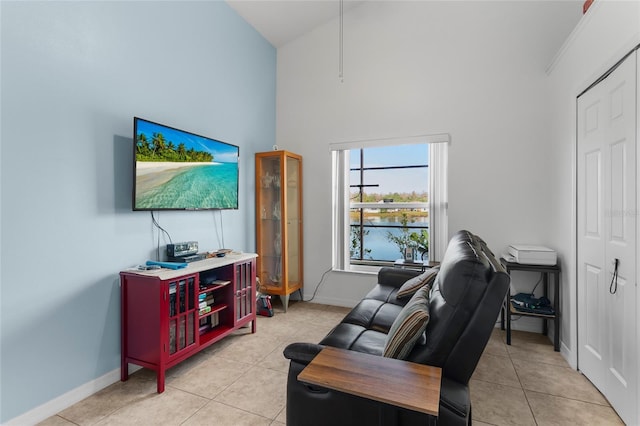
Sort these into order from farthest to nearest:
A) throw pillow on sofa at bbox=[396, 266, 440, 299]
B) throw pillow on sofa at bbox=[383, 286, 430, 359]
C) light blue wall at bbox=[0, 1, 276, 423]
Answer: throw pillow on sofa at bbox=[396, 266, 440, 299] → light blue wall at bbox=[0, 1, 276, 423] → throw pillow on sofa at bbox=[383, 286, 430, 359]

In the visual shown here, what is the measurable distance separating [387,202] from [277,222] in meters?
1.39

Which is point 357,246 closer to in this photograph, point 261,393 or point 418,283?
point 418,283

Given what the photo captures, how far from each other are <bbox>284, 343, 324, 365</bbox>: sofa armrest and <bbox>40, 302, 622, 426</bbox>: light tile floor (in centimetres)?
63

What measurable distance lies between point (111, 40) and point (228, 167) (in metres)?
1.33

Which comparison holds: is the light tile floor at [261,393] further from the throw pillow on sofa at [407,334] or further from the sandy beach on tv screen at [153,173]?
the sandy beach on tv screen at [153,173]

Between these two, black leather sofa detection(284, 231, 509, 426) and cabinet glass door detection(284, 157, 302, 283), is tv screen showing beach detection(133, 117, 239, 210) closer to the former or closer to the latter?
cabinet glass door detection(284, 157, 302, 283)

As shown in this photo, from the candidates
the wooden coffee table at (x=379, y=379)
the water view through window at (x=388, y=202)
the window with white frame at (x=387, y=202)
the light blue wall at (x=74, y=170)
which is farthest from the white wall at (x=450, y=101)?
the wooden coffee table at (x=379, y=379)

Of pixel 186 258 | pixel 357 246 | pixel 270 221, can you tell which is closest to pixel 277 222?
pixel 270 221

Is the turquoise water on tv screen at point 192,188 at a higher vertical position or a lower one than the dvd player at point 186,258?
higher

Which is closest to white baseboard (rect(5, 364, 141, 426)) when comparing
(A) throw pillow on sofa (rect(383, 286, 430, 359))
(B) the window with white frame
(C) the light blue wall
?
(C) the light blue wall

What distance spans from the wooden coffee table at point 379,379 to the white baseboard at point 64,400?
1797mm

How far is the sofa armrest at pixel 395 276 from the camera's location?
2.92 meters

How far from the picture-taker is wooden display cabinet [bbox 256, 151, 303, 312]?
3615mm

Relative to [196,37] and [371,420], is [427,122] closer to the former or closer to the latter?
[196,37]
